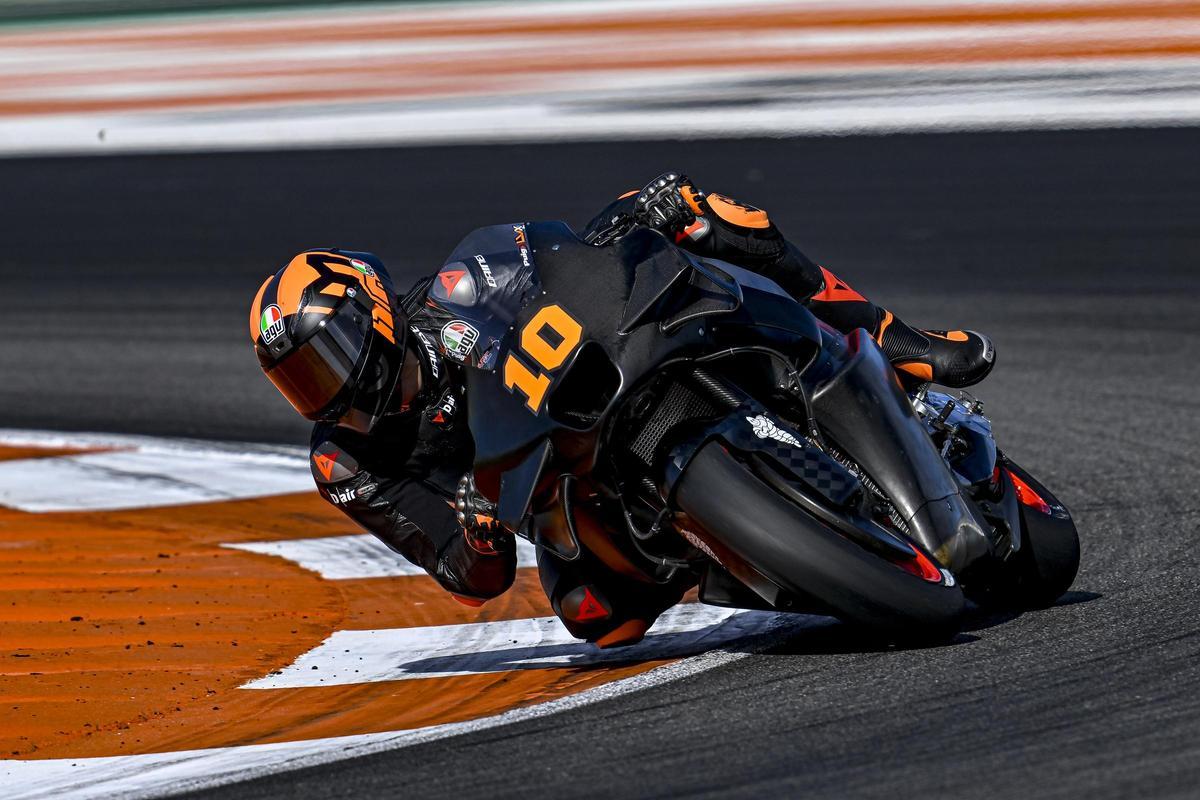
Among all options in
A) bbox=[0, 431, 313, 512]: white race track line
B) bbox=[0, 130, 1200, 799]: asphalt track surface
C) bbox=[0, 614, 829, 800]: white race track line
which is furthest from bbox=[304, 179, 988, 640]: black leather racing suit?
bbox=[0, 431, 313, 512]: white race track line

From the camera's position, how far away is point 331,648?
17.9ft

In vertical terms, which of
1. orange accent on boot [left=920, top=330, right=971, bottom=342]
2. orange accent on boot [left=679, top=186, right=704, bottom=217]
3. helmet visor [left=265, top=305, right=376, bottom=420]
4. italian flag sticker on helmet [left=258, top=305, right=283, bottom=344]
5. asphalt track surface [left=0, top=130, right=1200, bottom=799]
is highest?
orange accent on boot [left=679, top=186, right=704, bottom=217]

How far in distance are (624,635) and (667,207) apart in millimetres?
1199

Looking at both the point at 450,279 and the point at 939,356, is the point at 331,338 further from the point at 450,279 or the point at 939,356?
the point at 939,356

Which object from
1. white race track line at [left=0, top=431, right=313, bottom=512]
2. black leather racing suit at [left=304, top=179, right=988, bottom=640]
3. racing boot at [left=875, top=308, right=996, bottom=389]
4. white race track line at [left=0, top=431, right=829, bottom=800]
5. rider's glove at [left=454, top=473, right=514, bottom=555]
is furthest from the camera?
white race track line at [left=0, top=431, right=313, bottom=512]

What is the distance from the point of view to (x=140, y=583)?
6348mm

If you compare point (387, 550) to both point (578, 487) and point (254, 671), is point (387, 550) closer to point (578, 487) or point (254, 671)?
point (254, 671)

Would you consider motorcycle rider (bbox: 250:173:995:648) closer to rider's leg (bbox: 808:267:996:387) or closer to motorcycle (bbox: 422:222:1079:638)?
rider's leg (bbox: 808:267:996:387)

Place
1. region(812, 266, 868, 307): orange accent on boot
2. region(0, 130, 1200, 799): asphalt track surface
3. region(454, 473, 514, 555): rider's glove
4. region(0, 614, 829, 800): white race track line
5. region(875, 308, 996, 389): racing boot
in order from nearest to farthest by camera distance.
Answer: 1. region(0, 130, 1200, 799): asphalt track surface
2. region(0, 614, 829, 800): white race track line
3. region(454, 473, 514, 555): rider's glove
4. region(875, 308, 996, 389): racing boot
5. region(812, 266, 868, 307): orange accent on boot

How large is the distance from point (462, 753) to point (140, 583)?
8.83 feet

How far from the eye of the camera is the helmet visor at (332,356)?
15.3 ft

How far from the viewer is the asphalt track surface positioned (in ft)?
12.4

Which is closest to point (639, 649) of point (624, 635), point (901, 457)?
point (624, 635)

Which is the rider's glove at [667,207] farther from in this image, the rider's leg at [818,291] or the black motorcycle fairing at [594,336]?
the black motorcycle fairing at [594,336]
